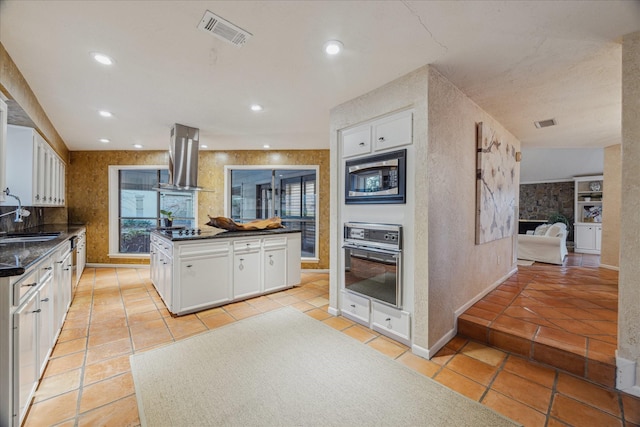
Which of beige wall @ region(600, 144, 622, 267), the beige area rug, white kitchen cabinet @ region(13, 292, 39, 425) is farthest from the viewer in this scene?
beige wall @ region(600, 144, 622, 267)

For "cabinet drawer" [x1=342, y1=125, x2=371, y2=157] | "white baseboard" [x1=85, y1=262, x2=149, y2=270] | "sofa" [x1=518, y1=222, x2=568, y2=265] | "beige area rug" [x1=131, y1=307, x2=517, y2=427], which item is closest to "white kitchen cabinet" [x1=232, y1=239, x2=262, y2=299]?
"beige area rug" [x1=131, y1=307, x2=517, y2=427]

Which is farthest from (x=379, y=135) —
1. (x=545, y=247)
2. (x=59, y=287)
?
(x=545, y=247)

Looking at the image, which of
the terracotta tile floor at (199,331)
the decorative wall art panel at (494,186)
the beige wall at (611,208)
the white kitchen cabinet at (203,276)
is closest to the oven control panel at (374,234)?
the terracotta tile floor at (199,331)

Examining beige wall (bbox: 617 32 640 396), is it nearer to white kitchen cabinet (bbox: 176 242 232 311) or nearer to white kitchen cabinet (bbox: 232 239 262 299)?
white kitchen cabinet (bbox: 232 239 262 299)

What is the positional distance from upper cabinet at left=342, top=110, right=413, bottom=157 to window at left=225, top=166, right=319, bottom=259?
2558mm

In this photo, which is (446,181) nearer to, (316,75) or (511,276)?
(316,75)

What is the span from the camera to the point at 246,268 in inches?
136

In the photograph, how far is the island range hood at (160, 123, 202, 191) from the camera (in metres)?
3.70

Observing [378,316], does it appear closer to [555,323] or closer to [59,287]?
[555,323]

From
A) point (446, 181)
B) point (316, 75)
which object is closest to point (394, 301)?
point (446, 181)

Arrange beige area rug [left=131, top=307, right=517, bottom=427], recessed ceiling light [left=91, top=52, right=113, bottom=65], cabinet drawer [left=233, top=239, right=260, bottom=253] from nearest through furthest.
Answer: beige area rug [left=131, top=307, right=517, bottom=427] < recessed ceiling light [left=91, top=52, right=113, bottom=65] < cabinet drawer [left=233, top=239, right=260, bottom=253]

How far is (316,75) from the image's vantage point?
233 centimetres

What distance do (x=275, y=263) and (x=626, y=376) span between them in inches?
134

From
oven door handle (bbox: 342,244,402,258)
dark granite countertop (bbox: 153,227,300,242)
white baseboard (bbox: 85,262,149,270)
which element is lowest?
white baseboard (bbox: 85,262,149,270)
